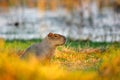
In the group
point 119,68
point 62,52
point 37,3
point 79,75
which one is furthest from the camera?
point 37,3

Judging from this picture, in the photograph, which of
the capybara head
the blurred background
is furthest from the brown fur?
the blurred background

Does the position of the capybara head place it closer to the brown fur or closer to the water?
the brown fur

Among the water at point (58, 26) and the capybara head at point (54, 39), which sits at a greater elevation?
the capybara head at point (54, 39)

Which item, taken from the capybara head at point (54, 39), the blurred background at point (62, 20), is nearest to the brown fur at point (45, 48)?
the capybara head at point (54, 39)

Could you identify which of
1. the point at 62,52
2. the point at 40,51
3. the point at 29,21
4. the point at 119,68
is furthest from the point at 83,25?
the point at 119,68

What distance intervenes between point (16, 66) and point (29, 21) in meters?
15.5

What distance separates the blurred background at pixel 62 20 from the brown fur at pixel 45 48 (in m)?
5.58

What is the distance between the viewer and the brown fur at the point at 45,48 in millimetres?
8633

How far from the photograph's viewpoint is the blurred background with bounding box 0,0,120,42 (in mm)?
16641

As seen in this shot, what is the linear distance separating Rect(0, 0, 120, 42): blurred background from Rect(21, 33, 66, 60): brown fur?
18.3 ft

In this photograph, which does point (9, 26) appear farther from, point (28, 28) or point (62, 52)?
point (62, 52)

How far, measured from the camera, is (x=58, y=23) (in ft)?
70.9

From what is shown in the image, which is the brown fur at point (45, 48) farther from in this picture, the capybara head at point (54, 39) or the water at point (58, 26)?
the water at point (58, 26)

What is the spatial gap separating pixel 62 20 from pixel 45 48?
1358 centimetres
